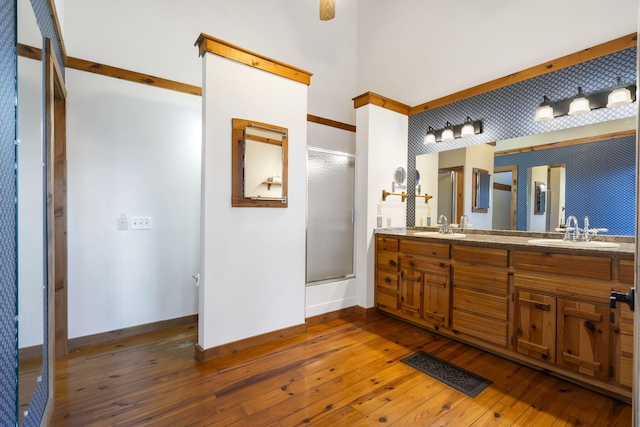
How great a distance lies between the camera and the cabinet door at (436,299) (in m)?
2.63

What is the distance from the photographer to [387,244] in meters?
3.18

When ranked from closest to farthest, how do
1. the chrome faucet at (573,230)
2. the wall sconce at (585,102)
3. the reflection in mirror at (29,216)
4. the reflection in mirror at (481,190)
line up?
the reflection in mirror at (29,216) → the wall sconce at (585,102) → the chrome faucet at (573,230) → the reflection in mirror at (481,190)

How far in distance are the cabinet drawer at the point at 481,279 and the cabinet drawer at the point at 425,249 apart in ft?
0.57

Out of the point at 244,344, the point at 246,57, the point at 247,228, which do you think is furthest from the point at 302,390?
the point at 246,57

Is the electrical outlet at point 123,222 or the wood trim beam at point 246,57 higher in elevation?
the wood trim beam at point 246,57

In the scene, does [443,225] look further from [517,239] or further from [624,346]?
[624,346]

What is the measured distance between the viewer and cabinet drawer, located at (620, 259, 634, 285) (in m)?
1.71

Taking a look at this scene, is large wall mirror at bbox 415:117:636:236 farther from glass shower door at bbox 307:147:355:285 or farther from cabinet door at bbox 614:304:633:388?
glass shower door at bbox 307:147:355:285

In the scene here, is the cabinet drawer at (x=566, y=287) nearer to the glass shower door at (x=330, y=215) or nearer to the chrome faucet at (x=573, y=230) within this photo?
the chrome faucet at (x=573, y=230)

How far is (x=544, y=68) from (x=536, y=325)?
7.22ft

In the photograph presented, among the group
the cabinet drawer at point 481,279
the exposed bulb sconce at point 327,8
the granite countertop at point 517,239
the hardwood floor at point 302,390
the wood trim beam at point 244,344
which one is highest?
the exposed bulb sconce at point 327,8

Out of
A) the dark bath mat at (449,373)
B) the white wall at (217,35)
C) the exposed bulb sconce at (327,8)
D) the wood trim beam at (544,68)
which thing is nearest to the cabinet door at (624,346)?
the dark bath mat at (449,373)

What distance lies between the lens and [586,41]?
94.4 inches

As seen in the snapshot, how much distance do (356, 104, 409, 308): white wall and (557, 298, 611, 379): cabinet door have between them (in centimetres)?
172
